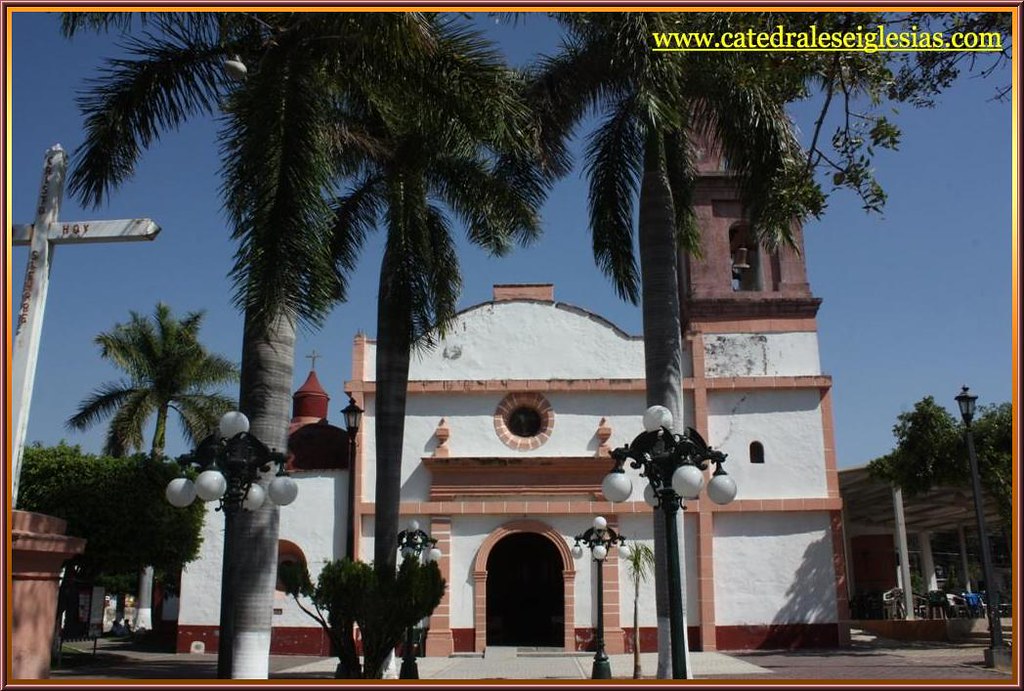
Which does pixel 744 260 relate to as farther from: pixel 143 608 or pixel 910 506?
pixel 143 608

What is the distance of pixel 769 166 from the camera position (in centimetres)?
1226

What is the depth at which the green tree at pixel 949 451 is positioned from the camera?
75.5 ft

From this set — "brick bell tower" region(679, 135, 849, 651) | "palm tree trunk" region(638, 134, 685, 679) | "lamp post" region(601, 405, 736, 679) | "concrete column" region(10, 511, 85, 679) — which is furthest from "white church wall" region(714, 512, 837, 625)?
"concrete column" region(10, 511, 85, 679)

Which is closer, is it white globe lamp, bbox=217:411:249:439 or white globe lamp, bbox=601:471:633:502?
white globe lamp, bbox=217:411:249:439

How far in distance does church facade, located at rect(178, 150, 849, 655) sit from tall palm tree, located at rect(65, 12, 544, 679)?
42.0ft

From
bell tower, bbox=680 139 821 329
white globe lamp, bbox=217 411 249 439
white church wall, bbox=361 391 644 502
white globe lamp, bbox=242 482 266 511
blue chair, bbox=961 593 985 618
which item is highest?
bell tower, bbox=680 139 821 329

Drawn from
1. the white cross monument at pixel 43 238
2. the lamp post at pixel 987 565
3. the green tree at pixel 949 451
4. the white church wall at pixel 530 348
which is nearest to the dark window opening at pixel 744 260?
the white church wall at pixel 530 348

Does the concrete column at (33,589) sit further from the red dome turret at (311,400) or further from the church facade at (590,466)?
the red dome turret at (311,400)

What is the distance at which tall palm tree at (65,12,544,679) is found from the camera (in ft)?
27.8

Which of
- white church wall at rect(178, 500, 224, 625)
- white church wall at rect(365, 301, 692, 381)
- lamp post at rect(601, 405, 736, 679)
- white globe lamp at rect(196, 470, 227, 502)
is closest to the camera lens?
white globe lamp at rect(196, 470, 227, 502)

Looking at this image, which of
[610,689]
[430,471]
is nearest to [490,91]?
[610,689]

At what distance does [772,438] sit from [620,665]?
23.6 feet

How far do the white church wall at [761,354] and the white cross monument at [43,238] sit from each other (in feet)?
54.3

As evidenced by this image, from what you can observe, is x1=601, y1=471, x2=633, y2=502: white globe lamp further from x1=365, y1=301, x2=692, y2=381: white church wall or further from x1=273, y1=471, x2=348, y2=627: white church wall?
x1=273, y1=471, x2=348, y2=627: white church wall
